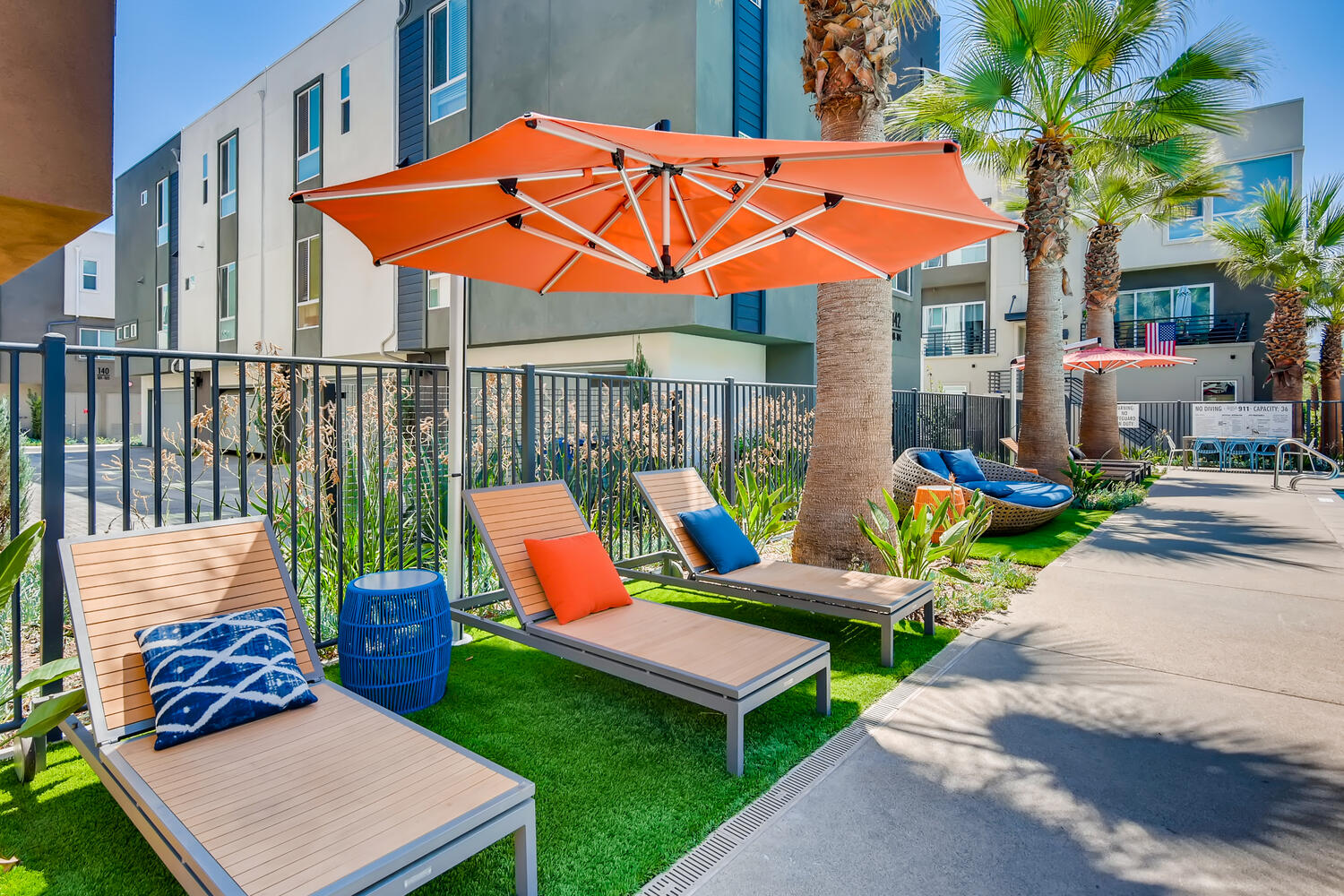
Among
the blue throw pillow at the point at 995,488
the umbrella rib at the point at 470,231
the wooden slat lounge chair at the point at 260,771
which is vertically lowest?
the wooden slat lounge chair at the point at 260,771

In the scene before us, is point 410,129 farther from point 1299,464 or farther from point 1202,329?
point 1202,329

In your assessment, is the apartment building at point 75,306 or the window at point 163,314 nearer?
the window at point 163,314

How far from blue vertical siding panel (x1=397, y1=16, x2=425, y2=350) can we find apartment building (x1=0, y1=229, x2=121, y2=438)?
20195mm

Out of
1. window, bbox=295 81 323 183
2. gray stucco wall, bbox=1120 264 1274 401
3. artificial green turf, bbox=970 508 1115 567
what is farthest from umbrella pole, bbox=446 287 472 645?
gray stucco wall, bbox=1120 264 1274 401

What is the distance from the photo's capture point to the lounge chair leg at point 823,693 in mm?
3477

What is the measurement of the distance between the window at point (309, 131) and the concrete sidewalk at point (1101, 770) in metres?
18.3

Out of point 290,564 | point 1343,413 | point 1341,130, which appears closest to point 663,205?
point 290,564

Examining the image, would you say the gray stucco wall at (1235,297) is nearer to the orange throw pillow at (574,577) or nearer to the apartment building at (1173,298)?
the apartment building at (1173,298)

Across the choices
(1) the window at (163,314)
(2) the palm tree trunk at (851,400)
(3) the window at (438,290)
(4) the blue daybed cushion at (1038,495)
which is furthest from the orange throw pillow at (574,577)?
(1) the window at (163,314)

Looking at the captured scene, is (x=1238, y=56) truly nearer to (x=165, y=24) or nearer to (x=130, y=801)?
(x=130, y=801)

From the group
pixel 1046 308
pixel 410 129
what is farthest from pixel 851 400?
pixel 410 129

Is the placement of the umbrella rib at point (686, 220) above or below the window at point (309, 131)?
below

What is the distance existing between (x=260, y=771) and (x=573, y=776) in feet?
3.83

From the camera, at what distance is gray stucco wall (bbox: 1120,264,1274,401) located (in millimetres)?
22000
